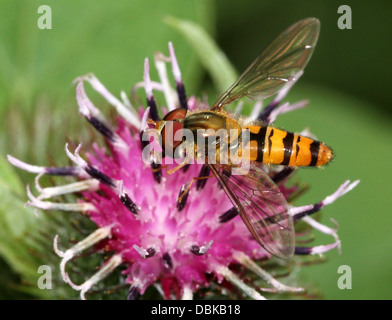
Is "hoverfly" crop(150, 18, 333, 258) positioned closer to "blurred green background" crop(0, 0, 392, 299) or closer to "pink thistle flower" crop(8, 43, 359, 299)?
"pink thistle flower" crop(8, 43, 359, 299)

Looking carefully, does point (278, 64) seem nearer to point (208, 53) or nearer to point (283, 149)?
point (283, 149)

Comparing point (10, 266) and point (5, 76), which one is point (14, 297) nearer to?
point (10, 266)

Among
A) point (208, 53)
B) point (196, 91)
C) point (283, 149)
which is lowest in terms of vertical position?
point (283, 149)

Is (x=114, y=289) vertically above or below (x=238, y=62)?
below

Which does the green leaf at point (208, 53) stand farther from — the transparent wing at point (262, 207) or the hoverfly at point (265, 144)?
the transparent wing at point (262, 207)

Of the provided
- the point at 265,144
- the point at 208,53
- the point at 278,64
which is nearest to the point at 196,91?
the point at 208,53

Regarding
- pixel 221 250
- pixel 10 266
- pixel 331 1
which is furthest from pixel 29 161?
pixel 331 1
